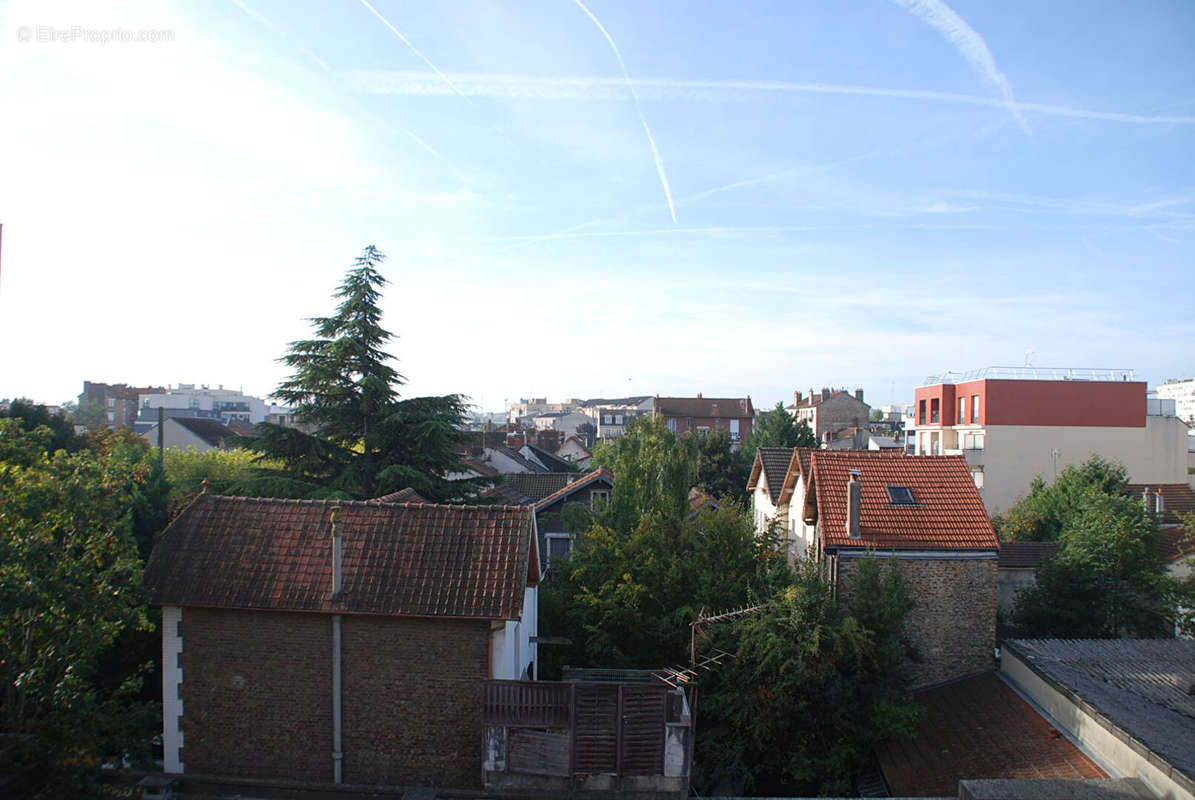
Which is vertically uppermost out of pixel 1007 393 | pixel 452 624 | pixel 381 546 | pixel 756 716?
pixel 1007 393

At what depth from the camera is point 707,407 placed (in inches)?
3403

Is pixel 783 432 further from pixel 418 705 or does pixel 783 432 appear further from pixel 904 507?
pixel 418 705

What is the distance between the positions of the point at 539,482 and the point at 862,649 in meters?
25.4

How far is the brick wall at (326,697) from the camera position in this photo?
11695 mm

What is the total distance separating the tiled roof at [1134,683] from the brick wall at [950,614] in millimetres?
785

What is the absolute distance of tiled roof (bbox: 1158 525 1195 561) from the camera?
23891 millimetres

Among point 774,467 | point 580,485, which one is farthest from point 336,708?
point 774,467

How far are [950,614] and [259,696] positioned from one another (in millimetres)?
14379

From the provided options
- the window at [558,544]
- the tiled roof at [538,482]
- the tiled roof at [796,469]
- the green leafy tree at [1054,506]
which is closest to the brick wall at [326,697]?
the tiled roof at [796,469]

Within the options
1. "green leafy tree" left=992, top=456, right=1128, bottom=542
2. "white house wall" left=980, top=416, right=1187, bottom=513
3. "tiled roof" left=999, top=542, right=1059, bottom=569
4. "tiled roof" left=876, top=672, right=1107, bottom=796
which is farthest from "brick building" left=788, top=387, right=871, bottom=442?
"tiled roof" left=876, top=672, right=1107, bottom=796

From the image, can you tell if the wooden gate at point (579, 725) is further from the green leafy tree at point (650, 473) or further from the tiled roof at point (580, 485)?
the tiled roof at point (580, 485)

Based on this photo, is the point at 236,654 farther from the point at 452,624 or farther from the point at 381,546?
the point at 452,624

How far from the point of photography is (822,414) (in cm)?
8119

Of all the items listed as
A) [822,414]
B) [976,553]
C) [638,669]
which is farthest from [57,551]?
[822,414]
